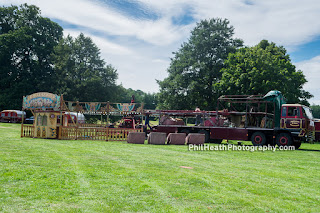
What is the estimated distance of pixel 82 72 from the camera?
49.6 meters

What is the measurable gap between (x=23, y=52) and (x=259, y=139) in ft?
151

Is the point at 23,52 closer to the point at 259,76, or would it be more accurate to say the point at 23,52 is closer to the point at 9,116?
the point at 9,116

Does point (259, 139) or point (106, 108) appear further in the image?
→ point (106, 108)

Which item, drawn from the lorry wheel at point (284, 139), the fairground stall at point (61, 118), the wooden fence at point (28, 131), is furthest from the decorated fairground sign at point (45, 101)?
the lorry wheel at point (284, 139)

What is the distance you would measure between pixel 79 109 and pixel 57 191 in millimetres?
15941

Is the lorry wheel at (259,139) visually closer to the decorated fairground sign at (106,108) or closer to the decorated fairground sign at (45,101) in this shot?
the decorated fairground sign at (106,108)

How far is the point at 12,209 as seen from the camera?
18.0ft

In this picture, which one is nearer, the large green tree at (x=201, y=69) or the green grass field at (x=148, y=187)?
the green grass field at (x=148, y=187)

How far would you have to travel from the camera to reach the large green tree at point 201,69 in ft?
138

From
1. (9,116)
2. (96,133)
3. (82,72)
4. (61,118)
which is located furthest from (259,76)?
(9,116)

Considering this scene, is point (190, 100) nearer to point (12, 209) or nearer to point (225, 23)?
point (225, 23)

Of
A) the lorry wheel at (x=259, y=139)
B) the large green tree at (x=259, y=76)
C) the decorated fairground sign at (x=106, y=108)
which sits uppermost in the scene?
the large green tree at (x=259, y=76)

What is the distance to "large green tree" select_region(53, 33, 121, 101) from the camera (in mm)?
47844

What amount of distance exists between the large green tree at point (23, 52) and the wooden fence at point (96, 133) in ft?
99.2
